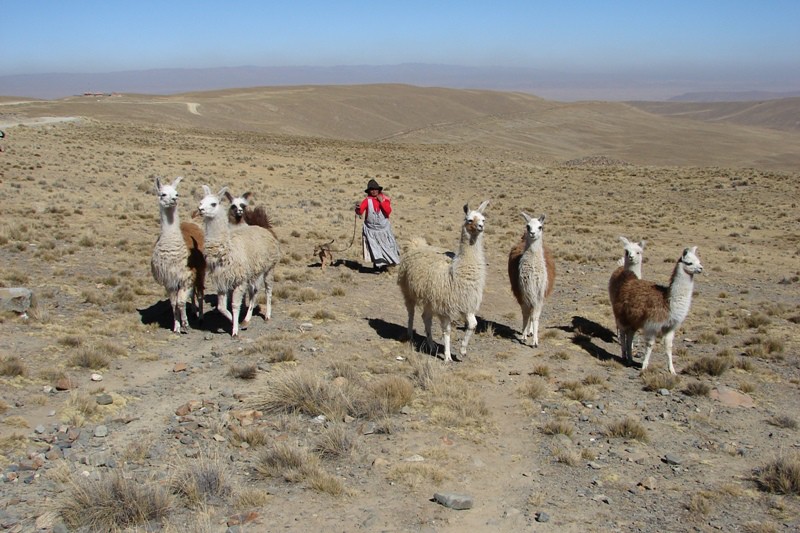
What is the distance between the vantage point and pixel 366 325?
32.9ft

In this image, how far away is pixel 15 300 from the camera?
8688 millimetres

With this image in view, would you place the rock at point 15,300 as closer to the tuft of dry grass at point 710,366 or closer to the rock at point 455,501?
the rock at point 455,501

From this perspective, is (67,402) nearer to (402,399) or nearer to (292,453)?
(292,453)

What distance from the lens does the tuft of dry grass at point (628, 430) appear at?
20.8 ft

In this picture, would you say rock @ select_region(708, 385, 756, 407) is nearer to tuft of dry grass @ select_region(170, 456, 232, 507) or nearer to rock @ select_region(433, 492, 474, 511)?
rock @ select_region(433, 492, 474, 511)

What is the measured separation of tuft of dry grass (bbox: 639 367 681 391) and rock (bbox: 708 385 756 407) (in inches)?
17.8

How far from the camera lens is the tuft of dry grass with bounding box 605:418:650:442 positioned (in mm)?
6352

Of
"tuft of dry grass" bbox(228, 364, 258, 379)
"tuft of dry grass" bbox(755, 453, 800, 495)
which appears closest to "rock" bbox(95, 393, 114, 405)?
"tuft of dry grass" bbox(228, 364, 258, 379)

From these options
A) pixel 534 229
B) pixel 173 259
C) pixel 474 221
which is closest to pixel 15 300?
pixel 173 259

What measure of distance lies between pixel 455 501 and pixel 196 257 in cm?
562

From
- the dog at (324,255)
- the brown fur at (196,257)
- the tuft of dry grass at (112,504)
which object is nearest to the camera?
the tuft of dry grass at (112,504)

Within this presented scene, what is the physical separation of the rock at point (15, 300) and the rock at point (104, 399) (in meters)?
3.09

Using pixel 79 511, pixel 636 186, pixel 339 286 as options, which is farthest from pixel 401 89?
pixel 79 511


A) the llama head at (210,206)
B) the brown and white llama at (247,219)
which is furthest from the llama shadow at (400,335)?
the llama head at (210,206)
